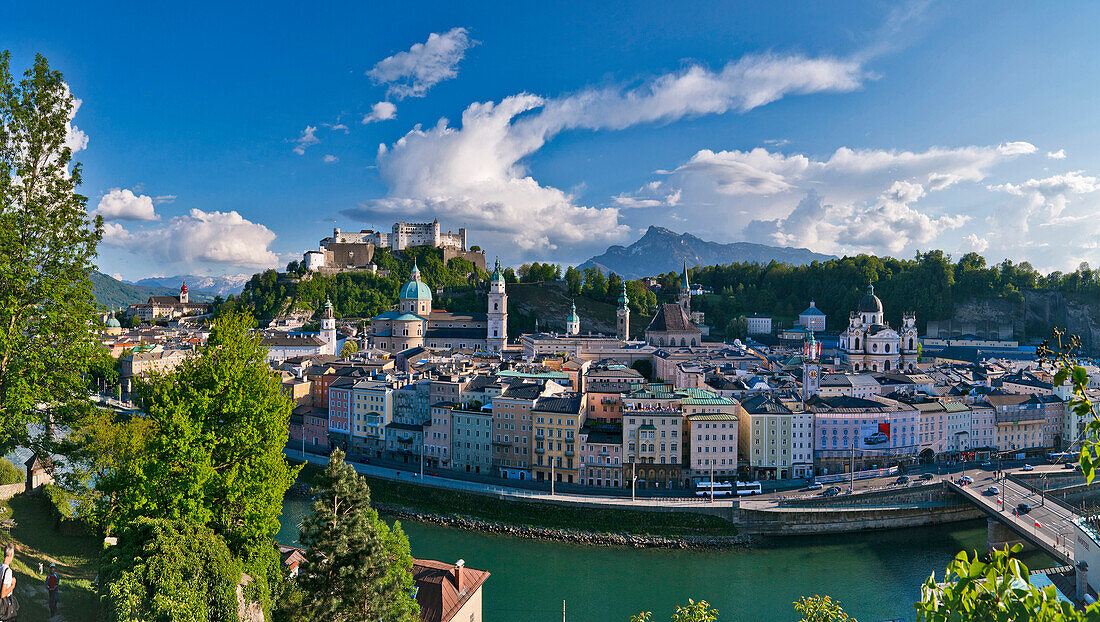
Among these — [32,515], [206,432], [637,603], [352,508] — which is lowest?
[637,603]

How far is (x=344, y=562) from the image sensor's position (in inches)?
292

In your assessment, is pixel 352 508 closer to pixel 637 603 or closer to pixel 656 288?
pixel 637 603

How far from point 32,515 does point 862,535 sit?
21.8 m

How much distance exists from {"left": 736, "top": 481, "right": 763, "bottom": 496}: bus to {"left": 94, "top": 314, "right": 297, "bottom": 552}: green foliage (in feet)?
59.0

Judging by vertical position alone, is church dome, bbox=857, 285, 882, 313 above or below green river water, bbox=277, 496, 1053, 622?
above

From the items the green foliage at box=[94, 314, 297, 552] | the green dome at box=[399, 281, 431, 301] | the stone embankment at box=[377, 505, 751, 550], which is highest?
the green dome at box=[399, 281, 431, 301]

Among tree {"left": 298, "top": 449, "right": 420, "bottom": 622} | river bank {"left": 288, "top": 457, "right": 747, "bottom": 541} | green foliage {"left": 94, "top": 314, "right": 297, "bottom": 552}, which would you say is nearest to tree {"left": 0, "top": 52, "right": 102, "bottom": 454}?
green foliage {"left": 94, "top": 314, "right": 297, "bottom": 552}

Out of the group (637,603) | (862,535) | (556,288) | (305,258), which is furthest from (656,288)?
(637,603)

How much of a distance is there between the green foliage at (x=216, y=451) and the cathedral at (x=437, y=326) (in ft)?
139

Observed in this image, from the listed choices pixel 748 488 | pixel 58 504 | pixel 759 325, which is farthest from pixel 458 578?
pixel 759 325

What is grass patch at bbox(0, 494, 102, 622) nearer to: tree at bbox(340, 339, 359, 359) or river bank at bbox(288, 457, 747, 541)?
river bank at bbox(288, 457, 747, 541)

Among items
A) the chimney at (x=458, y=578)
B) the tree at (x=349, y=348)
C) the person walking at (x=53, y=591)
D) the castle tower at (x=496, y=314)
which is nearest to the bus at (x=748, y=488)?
the chimney at (x=458, y=578)

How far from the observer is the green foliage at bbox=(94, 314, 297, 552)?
283 inches

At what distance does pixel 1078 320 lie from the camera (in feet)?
194
